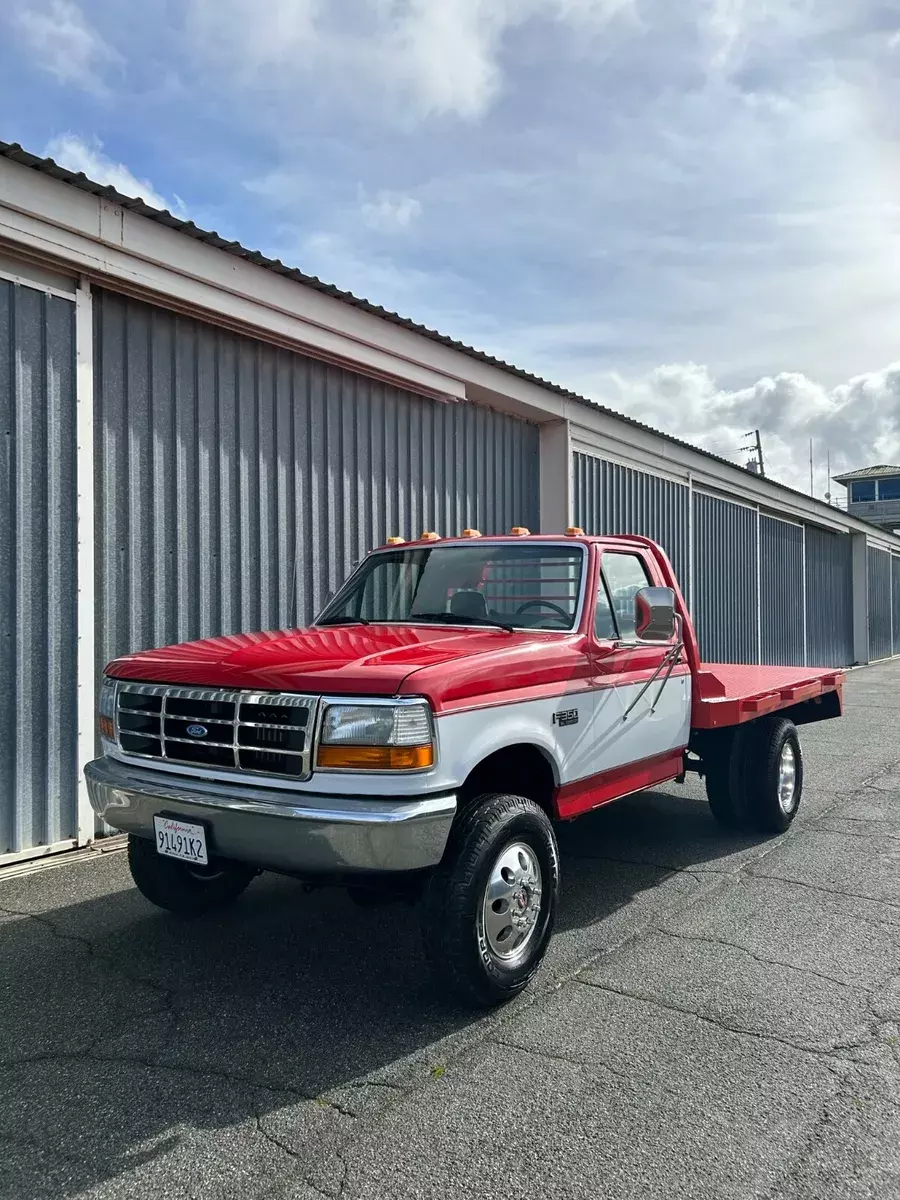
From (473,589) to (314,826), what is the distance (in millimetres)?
1925

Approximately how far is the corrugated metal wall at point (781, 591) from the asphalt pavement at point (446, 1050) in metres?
14.2

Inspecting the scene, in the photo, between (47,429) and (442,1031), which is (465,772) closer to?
(442,1031)

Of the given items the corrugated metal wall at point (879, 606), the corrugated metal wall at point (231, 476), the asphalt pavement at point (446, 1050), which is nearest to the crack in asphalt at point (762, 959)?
the asphalt pavement at point (446, 1050)

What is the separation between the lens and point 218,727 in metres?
3.64

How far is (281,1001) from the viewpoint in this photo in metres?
3.70

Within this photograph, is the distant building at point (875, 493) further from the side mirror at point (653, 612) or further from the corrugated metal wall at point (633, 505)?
the side mirror at point (653, 612)

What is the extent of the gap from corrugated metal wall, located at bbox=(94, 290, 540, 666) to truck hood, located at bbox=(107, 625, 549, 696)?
2.41 metres

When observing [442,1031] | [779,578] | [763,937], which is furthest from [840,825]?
[779,578]

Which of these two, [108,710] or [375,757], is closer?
[375,757]

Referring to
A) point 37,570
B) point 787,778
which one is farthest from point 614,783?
point 37,570

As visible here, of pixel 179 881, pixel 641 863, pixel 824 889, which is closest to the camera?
pixel 179 881

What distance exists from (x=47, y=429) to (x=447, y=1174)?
16.7ft

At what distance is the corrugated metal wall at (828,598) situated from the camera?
73.3 feet

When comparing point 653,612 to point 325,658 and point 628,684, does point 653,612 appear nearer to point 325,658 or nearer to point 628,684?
point 628,684
